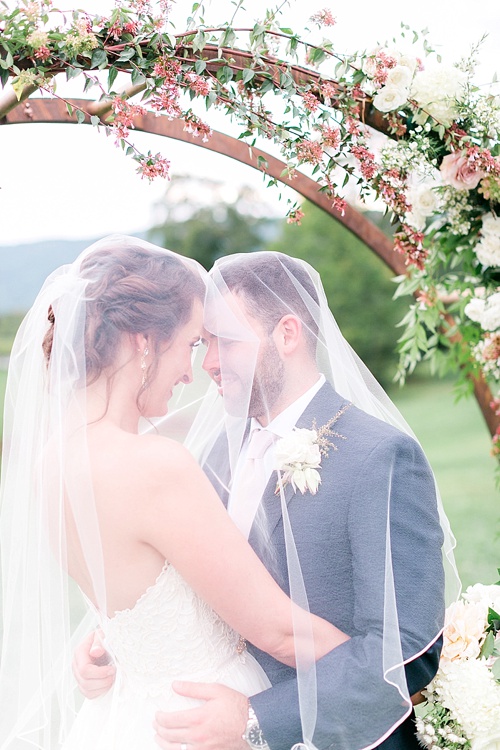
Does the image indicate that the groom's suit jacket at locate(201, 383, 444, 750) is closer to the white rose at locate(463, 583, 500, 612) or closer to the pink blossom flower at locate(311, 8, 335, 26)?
the white rose at locate(463, 583, 500, 612)

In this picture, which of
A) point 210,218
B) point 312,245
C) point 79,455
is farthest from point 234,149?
point 312,245

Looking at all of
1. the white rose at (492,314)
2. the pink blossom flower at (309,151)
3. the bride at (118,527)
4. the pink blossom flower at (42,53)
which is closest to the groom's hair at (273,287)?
the bride at (118,527)

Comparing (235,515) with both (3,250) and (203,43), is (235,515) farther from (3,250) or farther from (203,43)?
(3,250)

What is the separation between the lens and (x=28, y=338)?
215cm

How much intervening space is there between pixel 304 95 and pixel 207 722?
198cm

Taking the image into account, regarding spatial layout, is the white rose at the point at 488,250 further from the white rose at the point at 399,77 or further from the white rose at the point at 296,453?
the white rose at the point at 296,453

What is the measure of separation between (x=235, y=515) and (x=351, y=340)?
19.2m

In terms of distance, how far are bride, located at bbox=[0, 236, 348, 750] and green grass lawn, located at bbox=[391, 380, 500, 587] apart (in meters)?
5.87

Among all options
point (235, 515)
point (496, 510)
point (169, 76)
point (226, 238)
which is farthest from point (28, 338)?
point (226, 238)

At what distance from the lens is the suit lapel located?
6.84 feet

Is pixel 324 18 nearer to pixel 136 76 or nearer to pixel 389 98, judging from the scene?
pixel 389 98

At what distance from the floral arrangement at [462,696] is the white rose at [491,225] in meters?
1.68

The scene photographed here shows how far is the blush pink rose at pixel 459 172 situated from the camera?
310cm

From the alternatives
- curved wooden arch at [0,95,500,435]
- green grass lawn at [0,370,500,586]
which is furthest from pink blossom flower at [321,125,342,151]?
green grass lawn at [0,370,500,586]
